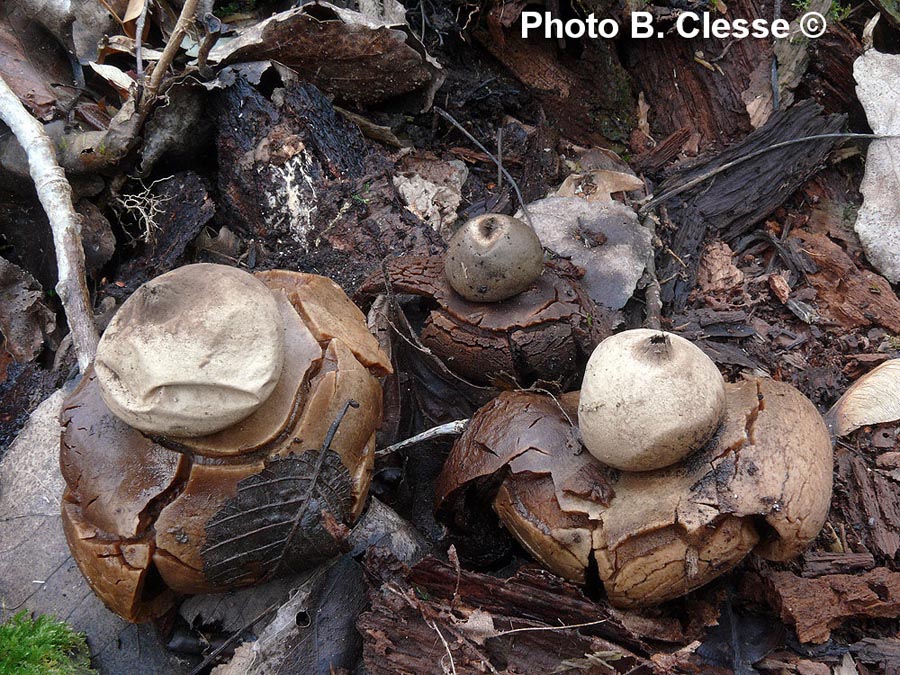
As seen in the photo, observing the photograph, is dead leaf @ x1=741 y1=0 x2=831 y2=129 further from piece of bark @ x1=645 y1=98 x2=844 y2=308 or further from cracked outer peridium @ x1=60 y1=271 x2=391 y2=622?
cracked outer peridium @ x1=60 y1=271 x2=391 y2=622

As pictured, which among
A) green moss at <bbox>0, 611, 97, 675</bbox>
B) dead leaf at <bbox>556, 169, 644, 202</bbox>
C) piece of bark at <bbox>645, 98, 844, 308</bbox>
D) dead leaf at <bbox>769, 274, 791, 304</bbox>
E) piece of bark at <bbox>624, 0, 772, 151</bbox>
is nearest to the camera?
green moss at <bbox>0, 611, 97, 675</bbox>

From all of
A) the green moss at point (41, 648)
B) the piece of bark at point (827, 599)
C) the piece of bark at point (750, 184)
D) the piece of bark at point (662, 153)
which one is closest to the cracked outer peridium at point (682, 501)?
the piece of bark at point (827, 599)

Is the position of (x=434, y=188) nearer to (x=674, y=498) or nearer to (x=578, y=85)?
(x=578, y=85)

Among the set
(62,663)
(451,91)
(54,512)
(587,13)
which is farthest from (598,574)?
(587,13)

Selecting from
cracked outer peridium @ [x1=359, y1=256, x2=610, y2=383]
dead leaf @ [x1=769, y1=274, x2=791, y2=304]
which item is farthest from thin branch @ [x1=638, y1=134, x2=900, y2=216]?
cracked outer peridium @ [x1=359, y1=256, x2=610, y2=383]

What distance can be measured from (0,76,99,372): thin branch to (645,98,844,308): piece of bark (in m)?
2.24

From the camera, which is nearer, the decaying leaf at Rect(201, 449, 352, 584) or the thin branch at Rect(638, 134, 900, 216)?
the decaying leaf at Rect(201, 449, 352, 584)

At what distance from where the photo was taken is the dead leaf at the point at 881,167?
10.3 feet

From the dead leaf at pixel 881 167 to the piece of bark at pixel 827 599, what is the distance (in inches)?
55.2

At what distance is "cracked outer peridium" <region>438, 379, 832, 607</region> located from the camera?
2057mm

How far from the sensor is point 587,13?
3674 mm

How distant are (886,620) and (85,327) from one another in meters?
2.71

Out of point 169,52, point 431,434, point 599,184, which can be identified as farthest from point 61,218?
point 599,184

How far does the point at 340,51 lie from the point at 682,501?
2329mm
